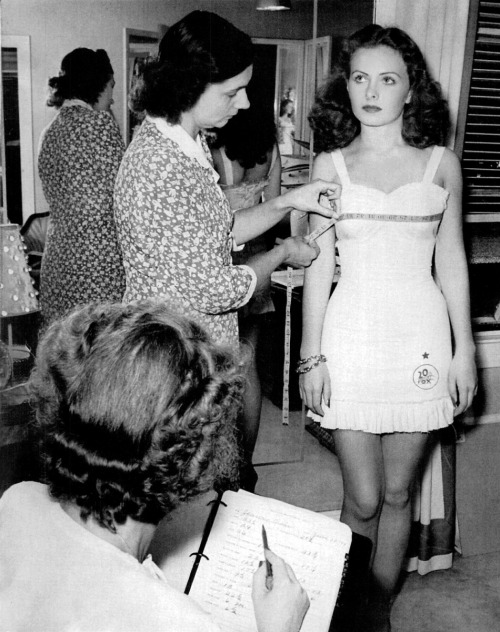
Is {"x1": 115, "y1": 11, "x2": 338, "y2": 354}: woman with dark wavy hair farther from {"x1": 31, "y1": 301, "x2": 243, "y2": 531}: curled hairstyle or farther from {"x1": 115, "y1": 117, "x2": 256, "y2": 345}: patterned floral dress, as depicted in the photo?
{"x1": 31, "y1": 301, "x2": 243, "y2": 531}: curled hairstyle

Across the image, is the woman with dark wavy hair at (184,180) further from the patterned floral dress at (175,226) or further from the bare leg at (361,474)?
the bare leg at (361,474)

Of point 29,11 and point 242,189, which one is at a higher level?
point 29,11

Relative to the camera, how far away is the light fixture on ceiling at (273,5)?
7.66 feet

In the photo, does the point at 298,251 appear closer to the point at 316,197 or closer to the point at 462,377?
the point at 316,197

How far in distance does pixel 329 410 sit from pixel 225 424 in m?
0.90

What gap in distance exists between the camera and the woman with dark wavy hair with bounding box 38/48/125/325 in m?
2.06

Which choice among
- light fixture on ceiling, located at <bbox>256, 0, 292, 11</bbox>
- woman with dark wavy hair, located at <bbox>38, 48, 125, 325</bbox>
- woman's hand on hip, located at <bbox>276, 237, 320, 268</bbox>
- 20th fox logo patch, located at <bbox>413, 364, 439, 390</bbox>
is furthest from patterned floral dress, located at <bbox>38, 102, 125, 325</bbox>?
20th fox logo patch, located at <bbox>413, 364, 439, 390</bbox>

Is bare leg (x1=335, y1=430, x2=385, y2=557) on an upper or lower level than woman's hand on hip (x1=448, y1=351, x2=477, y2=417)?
lower

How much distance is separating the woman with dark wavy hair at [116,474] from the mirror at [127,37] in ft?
3.64

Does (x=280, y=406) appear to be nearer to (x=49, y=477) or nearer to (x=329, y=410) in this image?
(x=329, y=410)

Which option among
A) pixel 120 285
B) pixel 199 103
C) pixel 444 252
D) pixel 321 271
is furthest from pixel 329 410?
pixel 199 103

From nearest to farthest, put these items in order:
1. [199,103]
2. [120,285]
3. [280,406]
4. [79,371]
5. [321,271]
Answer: [79,371], [199,103], [321,271], [120,285], [280,406]

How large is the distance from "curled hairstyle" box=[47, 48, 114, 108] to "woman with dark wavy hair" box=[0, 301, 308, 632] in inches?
44.6

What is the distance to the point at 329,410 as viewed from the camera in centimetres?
199
